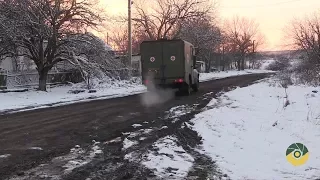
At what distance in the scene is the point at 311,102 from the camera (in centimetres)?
1550

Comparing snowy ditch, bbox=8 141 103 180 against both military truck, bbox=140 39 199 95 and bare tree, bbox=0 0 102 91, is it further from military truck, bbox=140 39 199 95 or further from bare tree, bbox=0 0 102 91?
bare tree, bbox=0 0 102 91

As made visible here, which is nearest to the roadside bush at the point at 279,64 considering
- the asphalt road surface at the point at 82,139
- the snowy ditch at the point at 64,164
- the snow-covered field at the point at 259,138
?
the snow-covered field at the point at 259,138

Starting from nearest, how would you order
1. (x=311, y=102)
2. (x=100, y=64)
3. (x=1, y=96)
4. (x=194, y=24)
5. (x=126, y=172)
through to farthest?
(x=126, y=172) < (x=311, y=102) < (x=1, y=96) < (x=100, y=64) < (x=194, y=24)

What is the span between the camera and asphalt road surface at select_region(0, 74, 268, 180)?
6.19 m

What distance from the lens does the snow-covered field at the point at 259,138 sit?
621 cm

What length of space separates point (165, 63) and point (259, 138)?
12829 millimetres

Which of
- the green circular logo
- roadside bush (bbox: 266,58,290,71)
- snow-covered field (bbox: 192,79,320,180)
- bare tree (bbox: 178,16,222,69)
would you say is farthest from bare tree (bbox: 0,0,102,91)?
roadside bush (bbox: 266,58,290,71)

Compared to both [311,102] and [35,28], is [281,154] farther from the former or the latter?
[35,28]

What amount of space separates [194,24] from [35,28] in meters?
28.7

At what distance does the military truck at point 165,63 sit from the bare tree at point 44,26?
4626mm

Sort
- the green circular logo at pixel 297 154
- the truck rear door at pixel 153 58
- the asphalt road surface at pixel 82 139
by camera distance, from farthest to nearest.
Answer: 1. the truck rear door at pixel 153 58
2. the green circular logo at pixel 297 154
3. the asphalt road surface at pixel 82 139

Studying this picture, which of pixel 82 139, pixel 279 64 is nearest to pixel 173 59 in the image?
pixel 82 139

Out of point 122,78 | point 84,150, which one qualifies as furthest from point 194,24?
point 84,150

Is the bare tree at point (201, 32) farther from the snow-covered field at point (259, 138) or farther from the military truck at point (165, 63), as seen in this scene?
the snow-covered field at point (259, 138)
